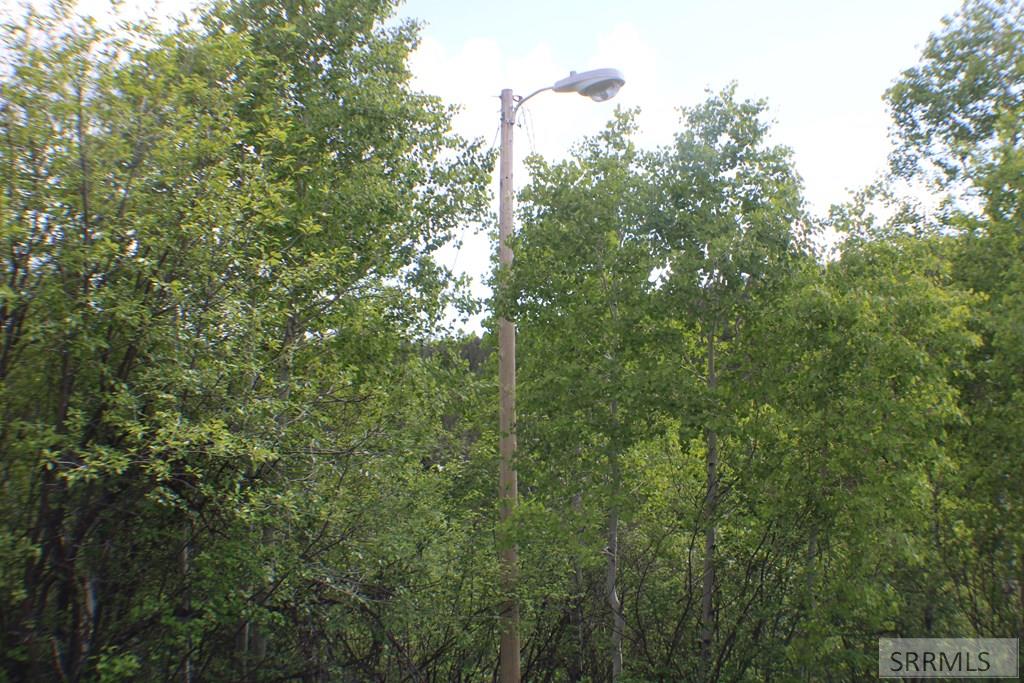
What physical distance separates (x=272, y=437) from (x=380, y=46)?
506 cm

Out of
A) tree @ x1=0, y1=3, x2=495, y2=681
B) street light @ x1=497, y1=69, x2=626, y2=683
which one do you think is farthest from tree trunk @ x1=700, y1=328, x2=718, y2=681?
tree @ x1=0, y1=3, x2=495, y2=681

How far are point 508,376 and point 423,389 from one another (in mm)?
1152

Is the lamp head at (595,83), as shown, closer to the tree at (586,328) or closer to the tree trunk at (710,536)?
the tree at (586,328)

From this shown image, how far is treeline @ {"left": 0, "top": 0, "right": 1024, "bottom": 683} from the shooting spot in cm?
599

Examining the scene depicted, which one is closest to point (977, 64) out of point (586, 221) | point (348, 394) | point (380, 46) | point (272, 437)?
point (586, 221)

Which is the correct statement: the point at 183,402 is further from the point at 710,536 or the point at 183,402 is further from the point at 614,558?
the point at 710,536

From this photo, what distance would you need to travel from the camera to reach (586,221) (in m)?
8.14

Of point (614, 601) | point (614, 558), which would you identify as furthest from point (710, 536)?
point (614, 601)

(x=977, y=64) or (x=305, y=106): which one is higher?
(x=977, y=64)

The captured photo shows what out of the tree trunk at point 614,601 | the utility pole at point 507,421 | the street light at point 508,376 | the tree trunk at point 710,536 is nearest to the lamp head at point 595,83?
the street light at point 508,376

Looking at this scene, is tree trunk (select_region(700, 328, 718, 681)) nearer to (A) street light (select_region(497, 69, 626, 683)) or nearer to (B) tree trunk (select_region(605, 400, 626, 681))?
(B) tree trunk (select_region(605, 400, 626, 681))

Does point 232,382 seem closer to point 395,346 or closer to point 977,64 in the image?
Answer: point 395,346

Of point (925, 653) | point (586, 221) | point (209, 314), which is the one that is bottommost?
point (925, 653)

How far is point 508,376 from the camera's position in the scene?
8281 millimetres
